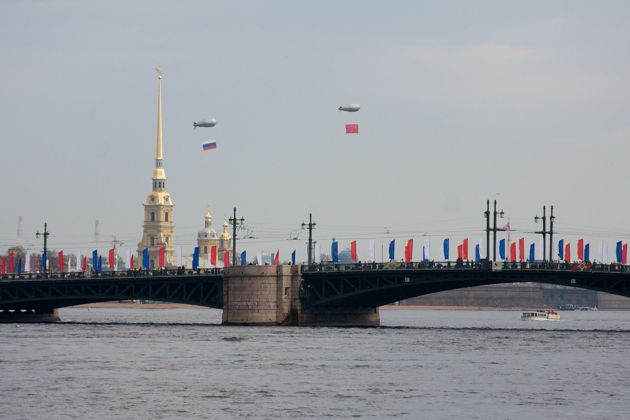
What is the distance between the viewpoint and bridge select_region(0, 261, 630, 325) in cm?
11731

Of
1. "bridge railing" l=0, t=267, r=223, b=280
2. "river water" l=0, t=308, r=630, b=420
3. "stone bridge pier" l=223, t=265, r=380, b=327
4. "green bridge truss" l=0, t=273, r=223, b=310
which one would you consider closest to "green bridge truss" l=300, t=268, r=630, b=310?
"stone bridge pier" l=223, t=265, r=380, b=327

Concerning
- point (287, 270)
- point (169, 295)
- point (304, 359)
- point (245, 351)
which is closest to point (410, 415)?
point (304, 359)

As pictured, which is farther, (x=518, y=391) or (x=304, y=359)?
(x=304, y=359)

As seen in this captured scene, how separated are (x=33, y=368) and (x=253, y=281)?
46.3 meters

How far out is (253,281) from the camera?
123938mm

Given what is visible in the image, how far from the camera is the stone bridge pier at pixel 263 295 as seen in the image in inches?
4879

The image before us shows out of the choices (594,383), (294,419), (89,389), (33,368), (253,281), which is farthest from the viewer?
(253,281)

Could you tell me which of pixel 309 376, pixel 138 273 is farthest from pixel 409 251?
pixel 309 376

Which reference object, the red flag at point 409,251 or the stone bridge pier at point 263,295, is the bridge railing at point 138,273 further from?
the red flag at point 409,251

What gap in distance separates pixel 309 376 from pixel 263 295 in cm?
4888

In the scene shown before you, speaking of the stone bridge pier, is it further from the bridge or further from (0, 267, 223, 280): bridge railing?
(0, 267, 223, 280): bridge railing

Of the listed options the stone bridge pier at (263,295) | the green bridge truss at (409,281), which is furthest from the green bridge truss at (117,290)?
the green bridge truss at (409,281)

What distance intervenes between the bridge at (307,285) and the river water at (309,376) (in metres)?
5.80

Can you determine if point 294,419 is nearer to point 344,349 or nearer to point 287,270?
point 344,349
